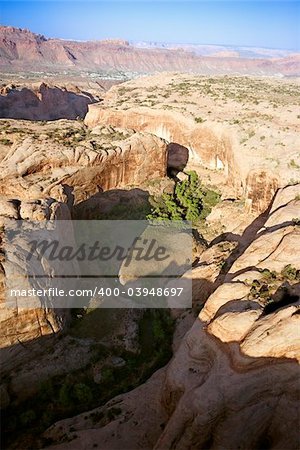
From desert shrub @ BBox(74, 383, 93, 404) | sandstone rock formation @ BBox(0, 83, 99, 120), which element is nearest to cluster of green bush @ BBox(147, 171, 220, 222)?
desert shrub @ BBox(74, 383, 93, 404)

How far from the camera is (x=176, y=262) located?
92.8 ft

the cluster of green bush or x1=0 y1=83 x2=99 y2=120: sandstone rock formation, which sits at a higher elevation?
x1=0 y1=83 x2=99 y2=120: sandstone rock formation

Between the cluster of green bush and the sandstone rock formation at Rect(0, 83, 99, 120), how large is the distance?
48.8 meters

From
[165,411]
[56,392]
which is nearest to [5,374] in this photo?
[56,392]

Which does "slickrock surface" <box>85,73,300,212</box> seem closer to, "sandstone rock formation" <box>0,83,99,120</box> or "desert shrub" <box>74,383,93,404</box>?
"desert shrub" <box>74,383,93,404</box>

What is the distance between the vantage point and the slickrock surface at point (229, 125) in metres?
32.2

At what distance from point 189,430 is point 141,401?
4849 mm

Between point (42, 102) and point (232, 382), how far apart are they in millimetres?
82615

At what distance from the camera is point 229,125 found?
38469mm

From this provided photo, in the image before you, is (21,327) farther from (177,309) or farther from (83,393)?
(177,309)

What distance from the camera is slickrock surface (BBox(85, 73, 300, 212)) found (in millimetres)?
32188

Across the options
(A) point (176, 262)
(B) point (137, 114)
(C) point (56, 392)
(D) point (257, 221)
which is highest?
(B) point (137, 114)

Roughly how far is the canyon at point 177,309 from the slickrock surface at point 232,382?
0.16ft

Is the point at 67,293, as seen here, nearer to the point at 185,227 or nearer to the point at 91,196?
the point at 91,196
